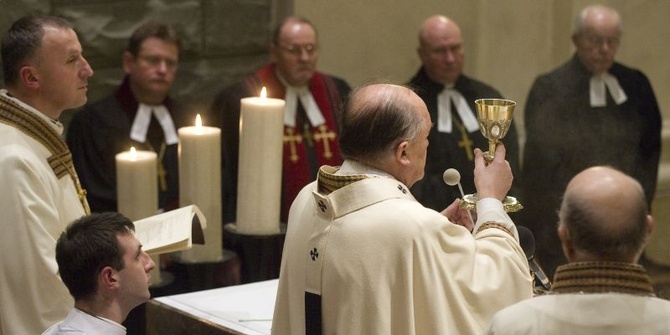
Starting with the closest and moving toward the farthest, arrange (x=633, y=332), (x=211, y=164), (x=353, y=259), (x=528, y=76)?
1. (x=633, y=332)
2. (x=353, y=259)
3. (x=211, y=164)
4. (x=528, y=76)

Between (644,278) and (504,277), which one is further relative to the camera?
(504,277)

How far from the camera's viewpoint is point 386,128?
356 cm

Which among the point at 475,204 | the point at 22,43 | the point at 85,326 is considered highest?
the point at 22,43

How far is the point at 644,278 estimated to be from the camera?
2885mm

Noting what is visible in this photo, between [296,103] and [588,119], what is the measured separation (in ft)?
5.65

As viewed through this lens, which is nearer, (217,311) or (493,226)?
(493,226)

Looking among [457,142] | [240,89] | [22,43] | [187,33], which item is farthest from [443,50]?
[22,43]

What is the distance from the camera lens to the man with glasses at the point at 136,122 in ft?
20.5

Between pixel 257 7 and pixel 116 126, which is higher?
pixel 257 7

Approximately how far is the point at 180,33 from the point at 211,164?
2230 millimetres

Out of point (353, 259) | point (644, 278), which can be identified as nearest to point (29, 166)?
point (353, 259)

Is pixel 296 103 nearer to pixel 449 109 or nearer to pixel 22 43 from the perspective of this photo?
pixel 449 109

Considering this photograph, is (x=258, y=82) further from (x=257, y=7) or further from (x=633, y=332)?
(x=633, y=332)

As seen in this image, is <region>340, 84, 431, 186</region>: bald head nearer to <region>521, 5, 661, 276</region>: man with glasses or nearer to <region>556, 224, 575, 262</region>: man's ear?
<region>556, 224, 575, 262</region>: man's ear
